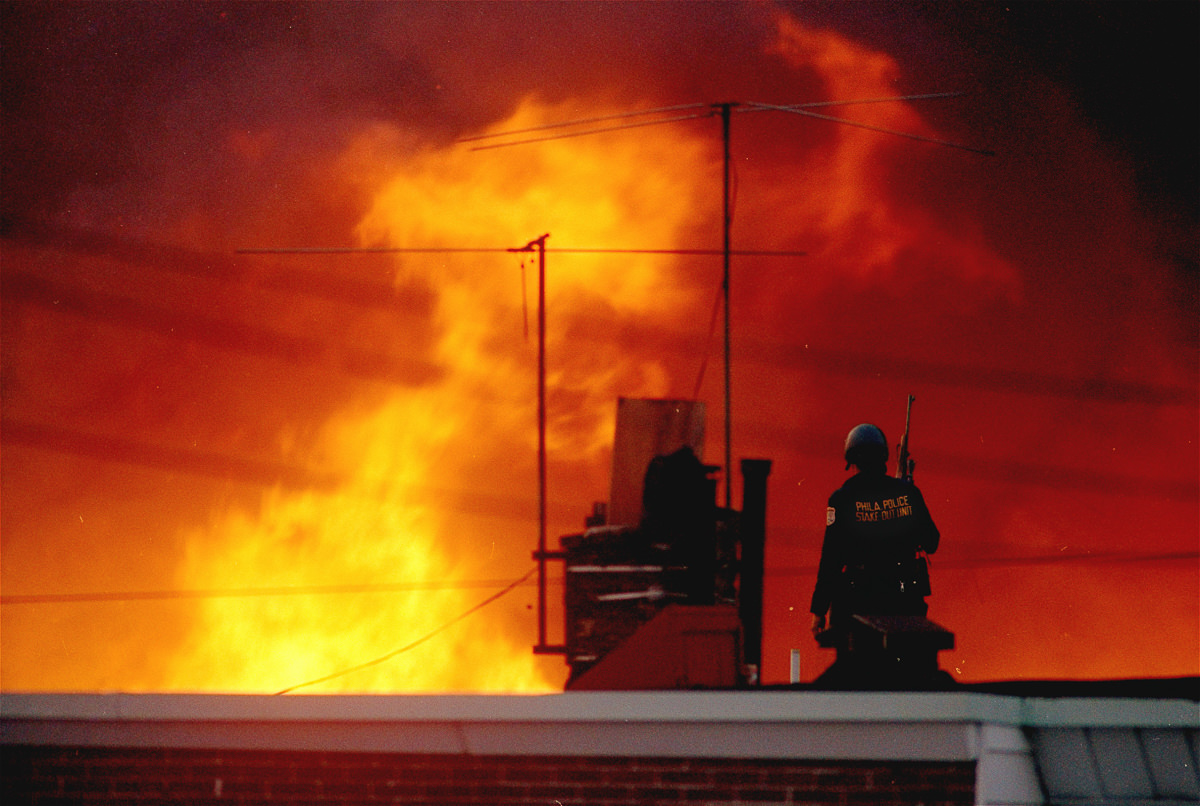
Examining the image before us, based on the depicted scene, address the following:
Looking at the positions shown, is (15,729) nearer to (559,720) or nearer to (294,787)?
(294,787)

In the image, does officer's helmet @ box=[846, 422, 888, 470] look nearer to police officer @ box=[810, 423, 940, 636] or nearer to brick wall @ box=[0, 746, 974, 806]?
police officer @ box=[810, 423, 940, 636]

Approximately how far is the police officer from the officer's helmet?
0.37 feet

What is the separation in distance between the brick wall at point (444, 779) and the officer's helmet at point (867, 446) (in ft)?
8.17

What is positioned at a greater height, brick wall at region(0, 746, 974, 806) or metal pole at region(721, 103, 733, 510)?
metal pole at region(721, 103, 733, 510)

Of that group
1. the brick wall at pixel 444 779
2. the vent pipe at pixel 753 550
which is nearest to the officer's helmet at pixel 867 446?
the vent pipe at pixel 753 550

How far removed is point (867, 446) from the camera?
7078 mm

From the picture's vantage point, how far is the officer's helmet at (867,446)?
23.2 ft

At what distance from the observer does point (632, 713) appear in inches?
194

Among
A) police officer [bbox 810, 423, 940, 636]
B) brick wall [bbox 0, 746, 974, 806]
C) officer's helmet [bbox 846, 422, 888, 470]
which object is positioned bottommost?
brick wall [bbox 0, 746, 974, 806]

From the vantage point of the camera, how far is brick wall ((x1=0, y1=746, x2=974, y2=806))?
4961 mm

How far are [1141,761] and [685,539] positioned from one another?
610 centimetres

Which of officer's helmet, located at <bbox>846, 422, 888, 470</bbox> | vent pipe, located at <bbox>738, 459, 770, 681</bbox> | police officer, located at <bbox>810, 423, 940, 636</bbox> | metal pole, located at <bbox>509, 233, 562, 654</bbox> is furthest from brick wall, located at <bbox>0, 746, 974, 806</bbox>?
metal pole, located at <bbox>509, 233, 562, 654</bbox>

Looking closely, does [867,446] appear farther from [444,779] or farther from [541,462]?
[541,462]

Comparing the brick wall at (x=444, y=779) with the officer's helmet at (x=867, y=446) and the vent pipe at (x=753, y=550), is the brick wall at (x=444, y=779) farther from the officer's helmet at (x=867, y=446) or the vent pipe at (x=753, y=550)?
the vent pipe at (x=753, y=550)
